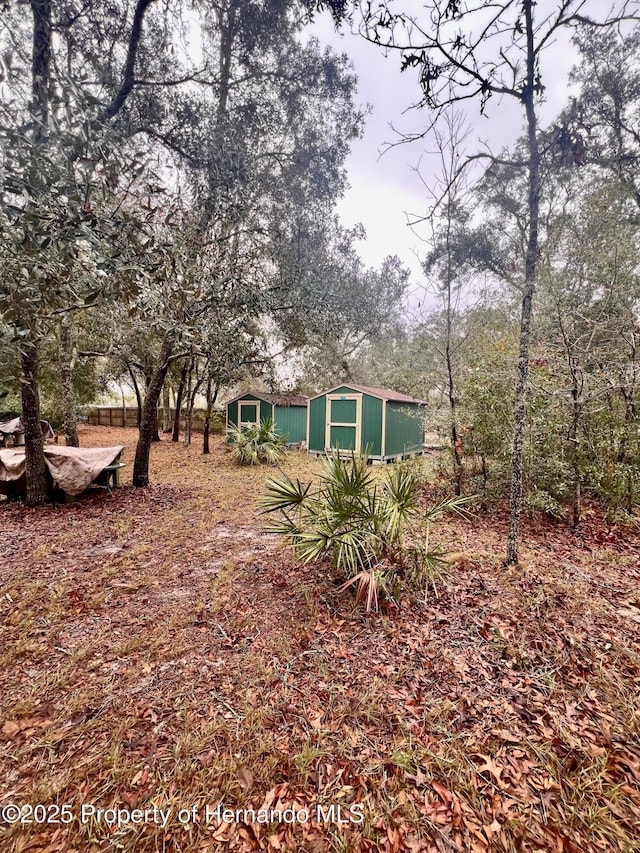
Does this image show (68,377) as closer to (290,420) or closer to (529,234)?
(290,420)

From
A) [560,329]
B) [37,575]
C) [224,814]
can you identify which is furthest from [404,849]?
[560,329]

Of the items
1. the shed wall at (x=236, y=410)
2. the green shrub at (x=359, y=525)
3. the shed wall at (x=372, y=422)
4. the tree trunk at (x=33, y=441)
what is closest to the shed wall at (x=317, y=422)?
the shed wall at (x=372, y=422)

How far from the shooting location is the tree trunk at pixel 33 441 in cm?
467

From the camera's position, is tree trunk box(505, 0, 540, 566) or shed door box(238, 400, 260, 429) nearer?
tree trunk box(505, 0, 540, 566)

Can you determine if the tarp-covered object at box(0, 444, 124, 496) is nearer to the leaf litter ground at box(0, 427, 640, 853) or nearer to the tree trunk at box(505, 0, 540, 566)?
the leaf litter ground at box(0, 427, 640, 853)

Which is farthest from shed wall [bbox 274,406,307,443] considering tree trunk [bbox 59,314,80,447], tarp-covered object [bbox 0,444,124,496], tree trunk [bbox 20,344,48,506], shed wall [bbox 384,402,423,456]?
tree trunk [bbox 20,344,48,506]

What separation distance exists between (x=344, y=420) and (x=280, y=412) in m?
3.76

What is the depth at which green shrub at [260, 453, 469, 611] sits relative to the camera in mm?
2934

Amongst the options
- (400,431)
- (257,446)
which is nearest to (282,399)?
(257,446)

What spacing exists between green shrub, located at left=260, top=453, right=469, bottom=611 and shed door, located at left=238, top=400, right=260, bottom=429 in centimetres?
1101

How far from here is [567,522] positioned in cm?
480

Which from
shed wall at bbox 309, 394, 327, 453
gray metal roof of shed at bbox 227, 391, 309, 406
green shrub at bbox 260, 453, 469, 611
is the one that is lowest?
green shrub at bbox 260, 453, 469, 611

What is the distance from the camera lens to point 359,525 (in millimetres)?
3062

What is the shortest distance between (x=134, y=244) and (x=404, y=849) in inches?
147
